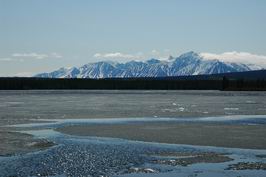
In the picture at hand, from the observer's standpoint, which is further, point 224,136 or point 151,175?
point 224,136

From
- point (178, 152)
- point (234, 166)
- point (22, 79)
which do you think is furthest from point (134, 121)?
point (22, 79)

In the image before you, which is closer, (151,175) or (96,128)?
(151,175)

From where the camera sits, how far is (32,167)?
14.0 metres

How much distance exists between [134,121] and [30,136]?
29.9ft

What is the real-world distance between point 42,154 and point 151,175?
15.8ft

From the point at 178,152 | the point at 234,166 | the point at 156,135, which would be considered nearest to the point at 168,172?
the point at 234,166

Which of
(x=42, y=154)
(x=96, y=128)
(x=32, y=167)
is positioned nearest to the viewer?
(x=32, y=167)

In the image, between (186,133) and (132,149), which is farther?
(186,133)

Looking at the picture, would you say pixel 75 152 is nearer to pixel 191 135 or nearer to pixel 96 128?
pixel 191 135

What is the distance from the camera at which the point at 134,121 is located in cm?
2938

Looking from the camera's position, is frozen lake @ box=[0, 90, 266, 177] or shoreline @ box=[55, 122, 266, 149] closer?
frozen lake @ box=[0, 90, 266, 177]

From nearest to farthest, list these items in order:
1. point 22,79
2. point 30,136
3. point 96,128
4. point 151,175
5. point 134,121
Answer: point 151,175 < point 30,136 < point 96,128 < point 134,121 < point 22,79

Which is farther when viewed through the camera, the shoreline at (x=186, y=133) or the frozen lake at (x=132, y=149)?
the shoreline at (x=186, y=133)

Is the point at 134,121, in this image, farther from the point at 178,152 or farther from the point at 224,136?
the point at 178,152
